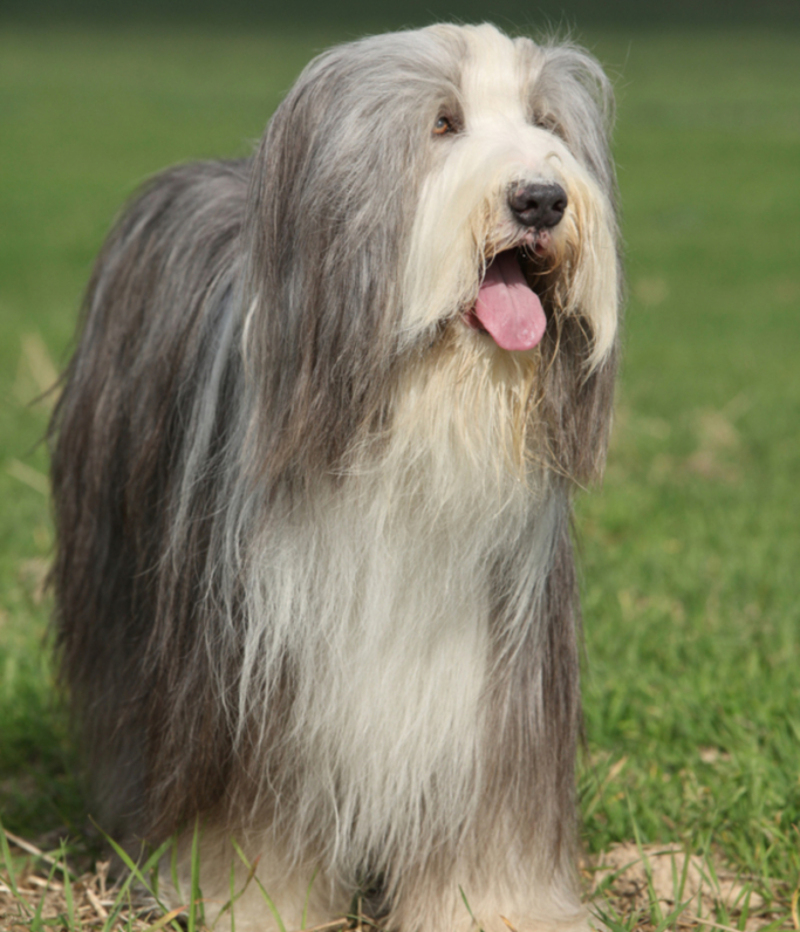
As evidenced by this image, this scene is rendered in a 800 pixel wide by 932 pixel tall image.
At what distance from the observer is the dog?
242cm

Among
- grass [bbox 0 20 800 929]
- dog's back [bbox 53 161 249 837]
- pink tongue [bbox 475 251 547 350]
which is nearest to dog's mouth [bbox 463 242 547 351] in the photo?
pink tongue [bbox 475 251 547 350]

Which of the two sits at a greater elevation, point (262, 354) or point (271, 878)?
point (262, 354)

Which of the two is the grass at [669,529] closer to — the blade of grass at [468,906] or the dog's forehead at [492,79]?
the blade of grass at [468,906]

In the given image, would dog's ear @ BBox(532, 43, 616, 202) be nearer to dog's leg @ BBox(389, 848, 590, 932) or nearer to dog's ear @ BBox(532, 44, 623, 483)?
dog's ear @ BBox(532, 44, 623, 483)

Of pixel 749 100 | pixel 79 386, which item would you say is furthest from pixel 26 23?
pixel 79 386

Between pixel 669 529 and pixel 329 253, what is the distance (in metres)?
3.81

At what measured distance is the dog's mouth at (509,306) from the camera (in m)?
2.40

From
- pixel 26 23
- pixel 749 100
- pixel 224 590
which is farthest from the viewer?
pixel 26 23

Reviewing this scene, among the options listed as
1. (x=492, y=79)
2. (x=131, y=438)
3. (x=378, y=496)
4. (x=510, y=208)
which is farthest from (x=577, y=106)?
(x=131, y=438)

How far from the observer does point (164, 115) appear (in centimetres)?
2638

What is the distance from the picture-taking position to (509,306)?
243 cm

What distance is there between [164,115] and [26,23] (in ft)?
69.6

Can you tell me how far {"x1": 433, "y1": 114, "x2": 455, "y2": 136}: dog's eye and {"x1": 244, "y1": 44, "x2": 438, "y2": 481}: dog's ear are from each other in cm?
5

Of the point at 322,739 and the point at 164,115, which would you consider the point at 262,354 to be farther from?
the point at 164,115
